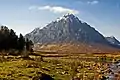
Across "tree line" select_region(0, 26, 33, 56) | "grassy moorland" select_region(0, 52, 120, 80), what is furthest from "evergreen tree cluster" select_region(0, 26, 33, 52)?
"grassy moorland" select_region(0, 52, 120, 80)

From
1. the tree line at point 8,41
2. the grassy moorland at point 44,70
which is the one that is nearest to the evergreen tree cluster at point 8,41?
the tree line at point 8,41

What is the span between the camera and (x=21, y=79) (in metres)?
37.2

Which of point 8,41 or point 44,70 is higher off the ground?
point 8,41

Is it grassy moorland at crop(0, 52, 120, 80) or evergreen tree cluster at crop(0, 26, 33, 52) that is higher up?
evergreen tree cluster at crop(0, 26, 33, 52)

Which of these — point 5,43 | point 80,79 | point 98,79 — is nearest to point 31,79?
point 80,79

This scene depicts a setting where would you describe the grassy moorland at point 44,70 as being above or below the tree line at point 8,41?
below

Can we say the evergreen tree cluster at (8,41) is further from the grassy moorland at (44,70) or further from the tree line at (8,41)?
the grassy moorland at (44,70)

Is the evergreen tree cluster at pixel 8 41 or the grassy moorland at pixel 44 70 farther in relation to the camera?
the evergreen tree cluster at pixel 8 41

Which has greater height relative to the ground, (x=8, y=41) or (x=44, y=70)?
(x=8, y=41)

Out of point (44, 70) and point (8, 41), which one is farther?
point (8, 41)

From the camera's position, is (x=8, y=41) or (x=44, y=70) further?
(x=8, y=41)

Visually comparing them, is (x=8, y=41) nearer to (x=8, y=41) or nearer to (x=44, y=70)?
(x=8, y=41)

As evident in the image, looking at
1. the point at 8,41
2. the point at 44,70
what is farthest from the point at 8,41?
the point at 44,70

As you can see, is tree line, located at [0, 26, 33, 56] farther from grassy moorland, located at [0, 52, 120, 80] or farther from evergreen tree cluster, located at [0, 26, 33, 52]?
grassy moorland, located at [0, 52, 120, 80]
